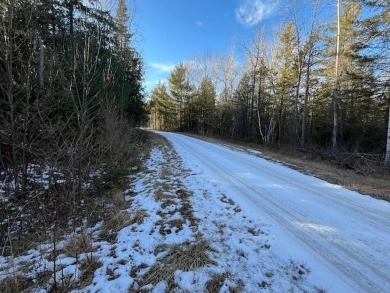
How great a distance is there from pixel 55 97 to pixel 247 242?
24.1 feet

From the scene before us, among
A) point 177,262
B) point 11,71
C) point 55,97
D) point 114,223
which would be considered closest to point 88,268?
point 177,262

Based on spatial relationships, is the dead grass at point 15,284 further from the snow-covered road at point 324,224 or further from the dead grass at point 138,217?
the snow-covered road at point 324,224

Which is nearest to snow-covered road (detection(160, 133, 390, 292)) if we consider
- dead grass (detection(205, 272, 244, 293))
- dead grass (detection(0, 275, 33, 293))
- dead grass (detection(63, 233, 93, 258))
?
dead grass (detection(205, 272, 244, 293))

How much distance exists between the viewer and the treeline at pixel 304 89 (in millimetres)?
16266

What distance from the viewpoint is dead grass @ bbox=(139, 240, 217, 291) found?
3.22 metres

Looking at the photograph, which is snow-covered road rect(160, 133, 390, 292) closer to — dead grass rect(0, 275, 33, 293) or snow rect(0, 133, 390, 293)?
snow rect(0, 133, 390, 293)

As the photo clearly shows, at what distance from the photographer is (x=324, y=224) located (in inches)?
181

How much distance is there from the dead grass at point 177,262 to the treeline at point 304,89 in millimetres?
12204

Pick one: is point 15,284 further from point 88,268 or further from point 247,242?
point 247,242

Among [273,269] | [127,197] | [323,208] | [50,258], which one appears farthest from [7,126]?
[323,208]

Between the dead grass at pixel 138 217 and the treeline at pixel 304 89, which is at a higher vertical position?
the treeline at pixel 304 89

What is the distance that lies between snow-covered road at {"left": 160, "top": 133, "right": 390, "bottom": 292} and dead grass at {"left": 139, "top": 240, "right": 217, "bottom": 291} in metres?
1.12

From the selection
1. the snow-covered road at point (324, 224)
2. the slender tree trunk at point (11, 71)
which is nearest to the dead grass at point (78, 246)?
the snow-covered road at point (324, 224)

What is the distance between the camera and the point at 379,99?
19172mm
